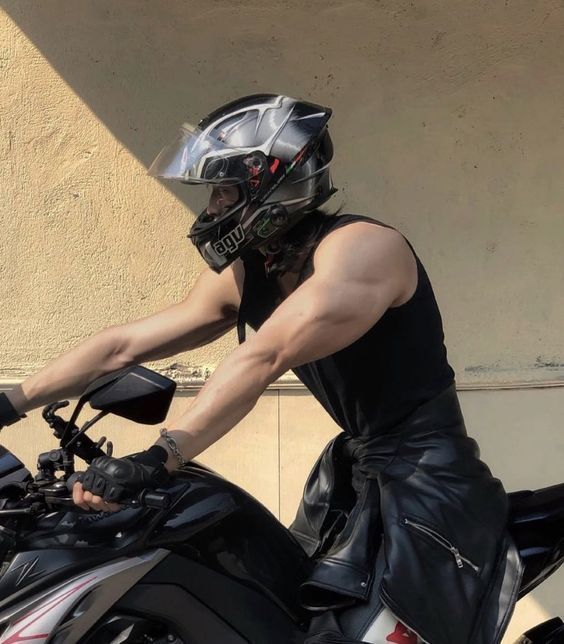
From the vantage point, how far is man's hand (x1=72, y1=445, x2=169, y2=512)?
144cm

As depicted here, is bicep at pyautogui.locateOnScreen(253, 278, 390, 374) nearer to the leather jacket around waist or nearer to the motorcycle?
the motorcycle

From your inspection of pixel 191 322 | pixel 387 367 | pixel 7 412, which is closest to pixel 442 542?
pixel 387 367

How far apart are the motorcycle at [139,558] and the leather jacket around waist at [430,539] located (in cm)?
14

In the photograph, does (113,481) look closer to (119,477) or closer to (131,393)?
(119,477)

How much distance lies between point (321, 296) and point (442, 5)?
266 centimetres

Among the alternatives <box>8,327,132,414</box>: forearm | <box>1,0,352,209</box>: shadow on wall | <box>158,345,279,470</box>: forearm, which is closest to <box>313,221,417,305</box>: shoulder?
<box>158,345,279,470</box>: forearm

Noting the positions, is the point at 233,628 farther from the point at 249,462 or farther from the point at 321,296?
the point at 249,462

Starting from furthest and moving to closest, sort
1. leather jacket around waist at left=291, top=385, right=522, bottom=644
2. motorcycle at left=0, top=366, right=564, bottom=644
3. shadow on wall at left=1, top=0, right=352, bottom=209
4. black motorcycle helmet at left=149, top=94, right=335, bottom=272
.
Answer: shadow on wall at left=1, top=0, right=352, bottom=209, black motorcycle helmet at left=149, top=94, right=335, bottom=272, leather jacket around waist at left=291, top=385, right=522, bottom=644, motorcycle at left=0, top=366, right=564, bottom=644

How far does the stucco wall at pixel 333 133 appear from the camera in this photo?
151 inches

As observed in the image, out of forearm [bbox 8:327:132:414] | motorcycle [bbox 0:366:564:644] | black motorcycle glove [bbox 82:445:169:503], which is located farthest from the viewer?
forearm [bbox 8:327:132:414]

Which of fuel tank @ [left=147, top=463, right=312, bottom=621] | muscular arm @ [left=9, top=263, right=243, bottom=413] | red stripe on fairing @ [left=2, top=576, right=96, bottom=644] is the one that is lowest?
fuel tank @ [left=147, top=463, right=312, bottom=621]

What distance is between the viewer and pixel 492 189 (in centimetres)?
393

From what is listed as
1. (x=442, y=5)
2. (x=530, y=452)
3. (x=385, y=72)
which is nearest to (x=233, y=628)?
(x=530, y=452)

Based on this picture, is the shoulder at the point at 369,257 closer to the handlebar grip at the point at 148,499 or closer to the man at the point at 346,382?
the man at the point at 346,382
